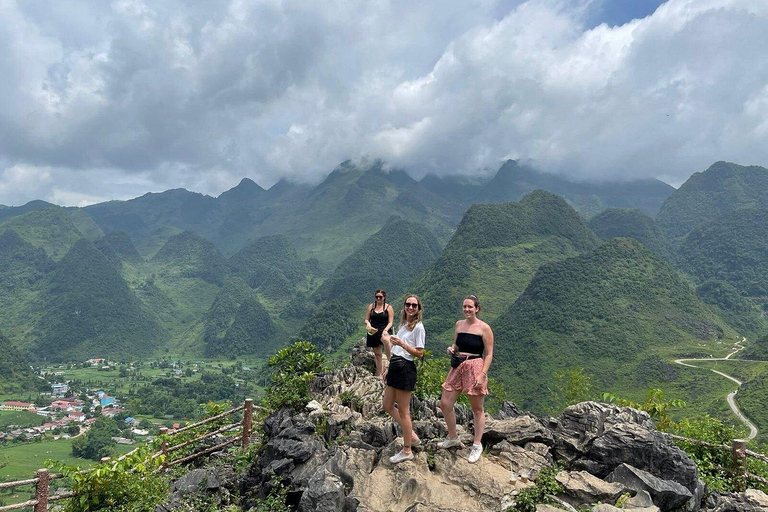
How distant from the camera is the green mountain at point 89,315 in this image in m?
127

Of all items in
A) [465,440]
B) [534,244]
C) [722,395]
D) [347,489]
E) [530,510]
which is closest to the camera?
[530,510]

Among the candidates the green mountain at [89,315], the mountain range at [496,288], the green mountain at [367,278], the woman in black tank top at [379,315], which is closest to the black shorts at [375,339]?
the woman in black tank top at [379,315]

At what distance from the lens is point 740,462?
7.25m

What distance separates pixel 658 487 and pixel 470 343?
116 inches

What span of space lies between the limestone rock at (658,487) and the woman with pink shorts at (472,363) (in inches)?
77.2

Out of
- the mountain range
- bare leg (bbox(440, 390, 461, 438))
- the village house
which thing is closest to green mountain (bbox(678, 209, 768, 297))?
the mountain range

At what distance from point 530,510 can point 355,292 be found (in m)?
121

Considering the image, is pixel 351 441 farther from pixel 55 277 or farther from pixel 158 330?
pixel 55 277

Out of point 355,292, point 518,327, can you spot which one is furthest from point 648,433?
point 355,292

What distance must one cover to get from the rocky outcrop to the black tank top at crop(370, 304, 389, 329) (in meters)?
1.71

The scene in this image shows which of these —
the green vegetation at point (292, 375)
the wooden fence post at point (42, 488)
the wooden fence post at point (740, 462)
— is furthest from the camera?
the green vegetation at point (292, 375)

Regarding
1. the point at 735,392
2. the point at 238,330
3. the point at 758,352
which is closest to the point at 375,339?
the point at 735,392

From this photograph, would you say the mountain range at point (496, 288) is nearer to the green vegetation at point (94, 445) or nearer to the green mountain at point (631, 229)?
the green mountain at point (631, 229)

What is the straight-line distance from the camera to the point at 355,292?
126 meters
